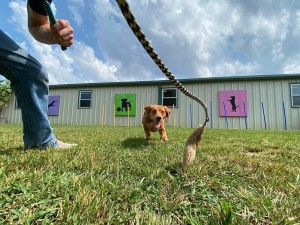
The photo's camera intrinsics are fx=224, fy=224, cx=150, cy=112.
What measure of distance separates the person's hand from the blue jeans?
77 centimetres

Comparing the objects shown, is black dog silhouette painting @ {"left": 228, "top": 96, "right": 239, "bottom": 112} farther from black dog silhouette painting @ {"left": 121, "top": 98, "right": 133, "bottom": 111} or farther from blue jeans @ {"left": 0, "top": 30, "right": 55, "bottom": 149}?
blue jeans @ {"left": 0, "top": 30, "right": 55, "bottom": 149}

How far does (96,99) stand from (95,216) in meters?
16.2

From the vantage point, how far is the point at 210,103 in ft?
47.0

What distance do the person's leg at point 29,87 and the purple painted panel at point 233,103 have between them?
1293 cm

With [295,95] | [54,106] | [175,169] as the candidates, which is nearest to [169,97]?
[295,95]

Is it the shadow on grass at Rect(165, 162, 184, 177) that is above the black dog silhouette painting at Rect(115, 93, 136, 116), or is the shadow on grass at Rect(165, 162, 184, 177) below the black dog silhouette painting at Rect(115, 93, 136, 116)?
below

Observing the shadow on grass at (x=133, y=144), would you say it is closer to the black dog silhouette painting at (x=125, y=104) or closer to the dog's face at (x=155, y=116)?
the dog's face at (x=155, y=116)

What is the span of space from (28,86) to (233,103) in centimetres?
1344

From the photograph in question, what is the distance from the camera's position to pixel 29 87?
2.21 m

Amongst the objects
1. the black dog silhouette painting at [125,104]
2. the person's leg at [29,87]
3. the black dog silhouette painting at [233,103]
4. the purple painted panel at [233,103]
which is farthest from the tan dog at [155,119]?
the black dog silhouette painting at [125,104]

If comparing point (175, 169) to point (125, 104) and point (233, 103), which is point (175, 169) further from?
point (125, 104)

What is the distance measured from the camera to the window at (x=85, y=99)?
16797 mm

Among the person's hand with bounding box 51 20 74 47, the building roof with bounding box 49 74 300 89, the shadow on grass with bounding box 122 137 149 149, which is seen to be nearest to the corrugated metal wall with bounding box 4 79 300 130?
the building roof with bounding box 49 74 300 89

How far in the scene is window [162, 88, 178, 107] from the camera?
50.3ft
